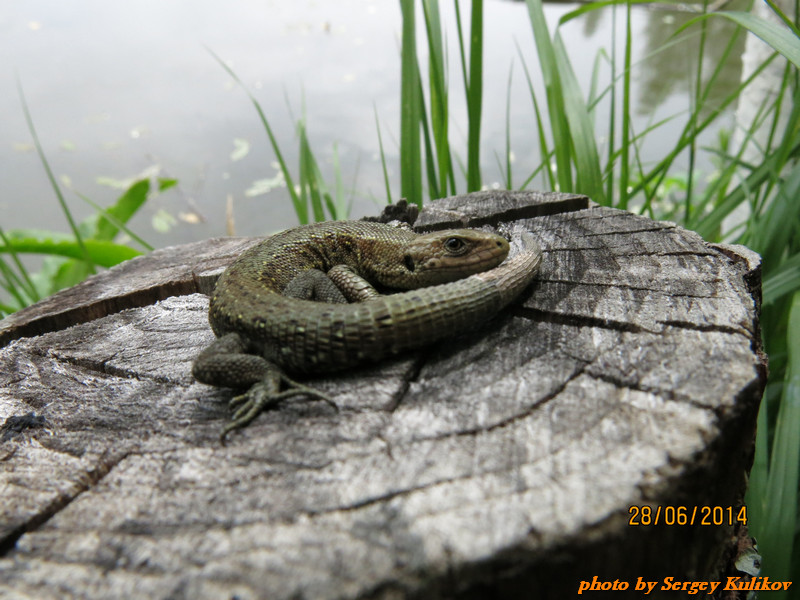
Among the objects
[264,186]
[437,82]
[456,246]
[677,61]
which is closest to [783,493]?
[456,246]

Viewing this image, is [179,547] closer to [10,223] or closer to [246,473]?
[246,473]

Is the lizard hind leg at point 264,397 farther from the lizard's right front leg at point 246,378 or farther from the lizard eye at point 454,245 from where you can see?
the lizard eye at point 454,245

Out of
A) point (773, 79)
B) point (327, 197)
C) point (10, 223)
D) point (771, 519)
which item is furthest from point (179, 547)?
point (10, 223)

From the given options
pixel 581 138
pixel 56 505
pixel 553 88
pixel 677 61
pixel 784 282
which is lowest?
pixel 784 282
